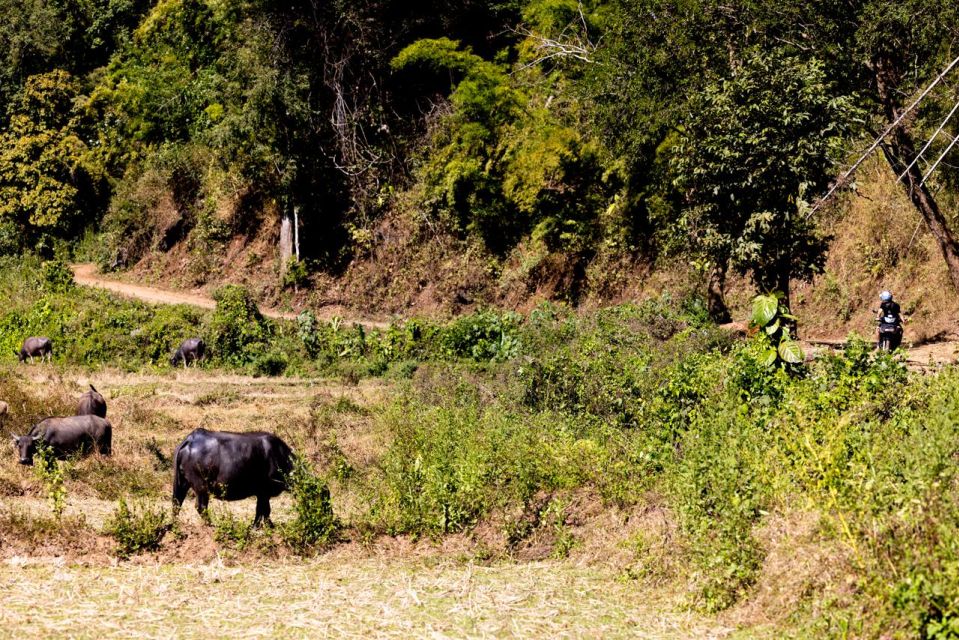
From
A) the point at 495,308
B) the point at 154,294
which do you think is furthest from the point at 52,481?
the point at 154,294

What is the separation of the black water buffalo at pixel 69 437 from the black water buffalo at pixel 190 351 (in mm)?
9725

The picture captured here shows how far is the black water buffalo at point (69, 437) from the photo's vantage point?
12836mm

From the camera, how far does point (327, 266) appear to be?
3102cm

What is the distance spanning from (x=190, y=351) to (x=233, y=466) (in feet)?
46.1

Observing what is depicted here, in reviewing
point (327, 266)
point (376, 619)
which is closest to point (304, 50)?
point (327, 266)

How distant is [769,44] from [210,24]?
24.9m

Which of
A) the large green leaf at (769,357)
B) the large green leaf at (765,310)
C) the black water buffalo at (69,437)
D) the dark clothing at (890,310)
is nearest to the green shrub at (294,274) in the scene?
the black water buffalo at (69,437)

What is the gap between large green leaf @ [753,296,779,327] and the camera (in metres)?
10.5

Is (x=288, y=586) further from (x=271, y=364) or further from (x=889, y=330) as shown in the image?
(x=271, y=364)

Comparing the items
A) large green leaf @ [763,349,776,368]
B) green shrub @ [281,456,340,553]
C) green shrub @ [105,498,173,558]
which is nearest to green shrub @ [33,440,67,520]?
green shrub @ [105,498,173,558]

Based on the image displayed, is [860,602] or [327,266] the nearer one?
[860,602]

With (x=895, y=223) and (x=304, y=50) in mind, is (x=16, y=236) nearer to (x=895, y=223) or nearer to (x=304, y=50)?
(x=304, y=50)

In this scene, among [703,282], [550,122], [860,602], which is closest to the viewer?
[860,602]

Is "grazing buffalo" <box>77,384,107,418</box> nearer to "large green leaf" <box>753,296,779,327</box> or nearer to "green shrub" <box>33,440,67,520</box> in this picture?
"green shrub" <box>33,440,67,520</box>
